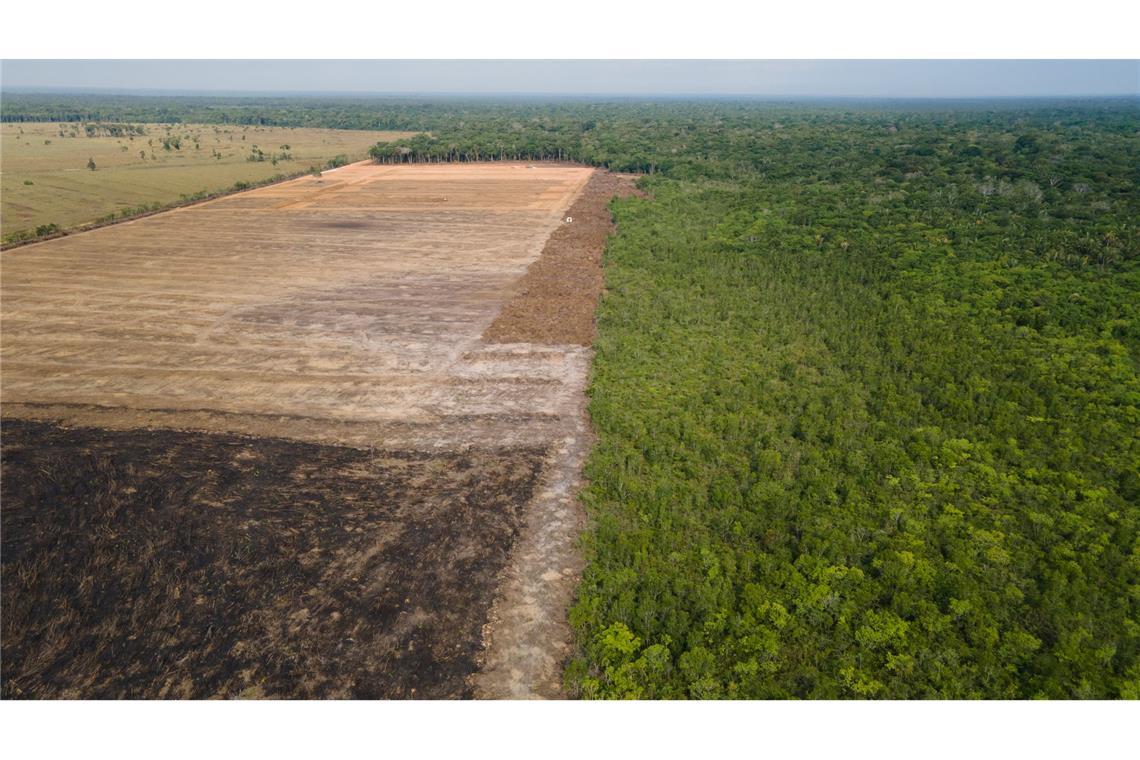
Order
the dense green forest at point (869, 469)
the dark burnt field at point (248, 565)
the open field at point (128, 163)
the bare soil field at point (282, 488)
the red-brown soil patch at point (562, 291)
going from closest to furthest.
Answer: the dark burnt field at point (248, 565) → the dense green forest at point (869, 469) → the bare soil field at point (282, 488) → the red-brown soil patch at point (562, 291) → the open field at point (128, 163)

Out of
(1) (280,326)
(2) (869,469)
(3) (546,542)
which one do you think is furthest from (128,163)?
(2) (869,469)

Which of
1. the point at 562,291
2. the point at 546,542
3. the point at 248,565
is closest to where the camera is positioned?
the point at 248,565

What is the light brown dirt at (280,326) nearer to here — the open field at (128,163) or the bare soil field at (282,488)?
the bare soil field at (282,488)

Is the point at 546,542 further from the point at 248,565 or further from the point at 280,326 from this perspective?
the point at 280,326

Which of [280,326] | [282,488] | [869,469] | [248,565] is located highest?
[280,326]

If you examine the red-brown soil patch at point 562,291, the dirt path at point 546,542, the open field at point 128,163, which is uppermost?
the open field at point 128,163

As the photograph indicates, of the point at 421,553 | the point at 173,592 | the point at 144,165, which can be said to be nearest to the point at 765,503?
the point at 421,553

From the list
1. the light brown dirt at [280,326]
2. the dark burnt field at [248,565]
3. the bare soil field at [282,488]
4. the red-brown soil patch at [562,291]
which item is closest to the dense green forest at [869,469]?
the red-brown soil patch at [562,291]
